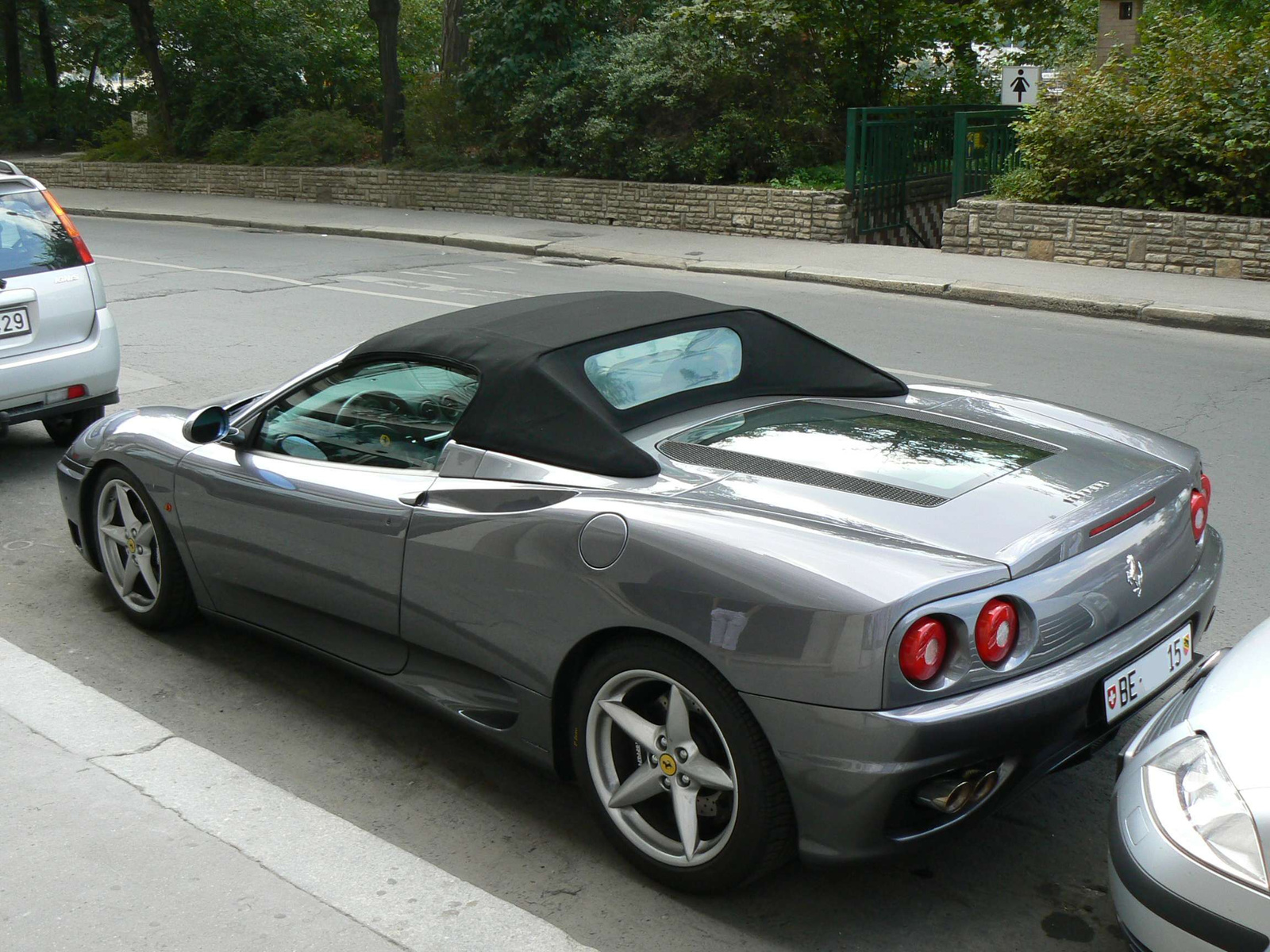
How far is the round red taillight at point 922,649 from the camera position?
9.25 feet

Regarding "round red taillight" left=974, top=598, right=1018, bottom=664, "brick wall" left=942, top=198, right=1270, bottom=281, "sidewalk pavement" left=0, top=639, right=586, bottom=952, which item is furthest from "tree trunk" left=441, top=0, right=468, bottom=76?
"round red taillight" left=974, top=598, right=1018, bottom=664

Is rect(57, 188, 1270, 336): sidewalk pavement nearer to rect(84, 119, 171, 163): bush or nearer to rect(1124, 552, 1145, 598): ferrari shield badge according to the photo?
rect(84, 119, 171, 163): bush

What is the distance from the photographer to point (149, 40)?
27.9 m

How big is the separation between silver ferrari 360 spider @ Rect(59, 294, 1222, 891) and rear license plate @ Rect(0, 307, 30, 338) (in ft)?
9.22

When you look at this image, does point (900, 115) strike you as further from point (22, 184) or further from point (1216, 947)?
point (1216, 947)

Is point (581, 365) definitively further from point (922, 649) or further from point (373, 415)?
point (922, 649)

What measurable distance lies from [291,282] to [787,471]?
12.3m

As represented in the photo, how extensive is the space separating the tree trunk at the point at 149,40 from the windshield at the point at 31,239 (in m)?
22.7

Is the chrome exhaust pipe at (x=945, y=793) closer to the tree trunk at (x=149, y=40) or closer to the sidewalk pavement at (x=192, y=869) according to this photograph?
the sidewalk pavement at (x=192, y=869)

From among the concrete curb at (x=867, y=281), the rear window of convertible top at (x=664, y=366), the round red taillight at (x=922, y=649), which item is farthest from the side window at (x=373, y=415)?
the concrete curb at (x=867, y=281)

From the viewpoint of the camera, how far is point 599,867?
11.2 feet

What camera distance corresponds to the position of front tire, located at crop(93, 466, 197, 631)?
478 centimetres

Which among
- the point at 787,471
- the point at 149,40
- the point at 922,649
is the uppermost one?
the point at 149,40

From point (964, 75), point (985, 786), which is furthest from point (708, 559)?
point (964, 75)
